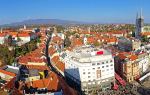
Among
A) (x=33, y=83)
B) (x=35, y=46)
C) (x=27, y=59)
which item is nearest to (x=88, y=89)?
(x=33, y=83)

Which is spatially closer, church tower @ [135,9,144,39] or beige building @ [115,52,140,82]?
beige building @ [115,52,140,82]

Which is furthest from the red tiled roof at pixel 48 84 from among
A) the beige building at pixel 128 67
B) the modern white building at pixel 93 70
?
the beige building at pixel 128 67

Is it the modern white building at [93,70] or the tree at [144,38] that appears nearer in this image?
the modern white building at [93,70]

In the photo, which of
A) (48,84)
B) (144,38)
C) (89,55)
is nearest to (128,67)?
(89,55)

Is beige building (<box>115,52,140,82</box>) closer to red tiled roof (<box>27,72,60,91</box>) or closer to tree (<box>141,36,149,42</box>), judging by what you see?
red tiled roof (<box>27,72,60,91</box>)

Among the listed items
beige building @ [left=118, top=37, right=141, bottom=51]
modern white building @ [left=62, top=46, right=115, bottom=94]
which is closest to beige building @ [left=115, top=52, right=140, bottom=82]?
modern white building @ [left=62, top=46, right=115, bottom=94]

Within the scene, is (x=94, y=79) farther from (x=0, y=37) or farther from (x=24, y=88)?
(x=0, y=37)

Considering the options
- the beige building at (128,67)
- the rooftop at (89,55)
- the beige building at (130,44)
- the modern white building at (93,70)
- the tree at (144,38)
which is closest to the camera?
the modern white building at (93,70)

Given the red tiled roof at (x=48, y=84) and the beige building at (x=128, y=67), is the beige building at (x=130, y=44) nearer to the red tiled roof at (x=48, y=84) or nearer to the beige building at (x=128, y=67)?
the beige building at (x=128, y=67)
